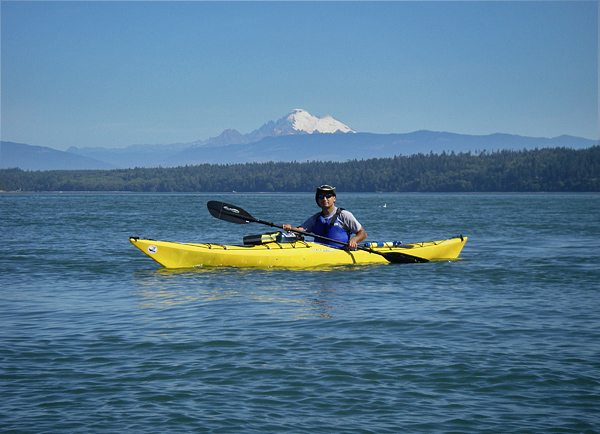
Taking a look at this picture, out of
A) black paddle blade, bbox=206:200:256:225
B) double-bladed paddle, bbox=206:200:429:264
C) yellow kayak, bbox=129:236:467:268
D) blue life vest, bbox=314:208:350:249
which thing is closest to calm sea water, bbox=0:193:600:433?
yellow kayak, bbox=129:236:467:268

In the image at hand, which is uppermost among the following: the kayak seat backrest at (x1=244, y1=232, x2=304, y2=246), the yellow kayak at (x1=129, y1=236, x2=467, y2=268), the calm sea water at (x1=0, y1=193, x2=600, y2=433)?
the kayak seat backrest at (x1=244, y1=232, x2=304, y2=246)

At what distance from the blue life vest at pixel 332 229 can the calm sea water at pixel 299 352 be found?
759mm

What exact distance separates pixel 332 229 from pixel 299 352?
7103 mm

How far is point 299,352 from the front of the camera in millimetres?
7832

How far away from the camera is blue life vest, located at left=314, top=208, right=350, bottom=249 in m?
14.6

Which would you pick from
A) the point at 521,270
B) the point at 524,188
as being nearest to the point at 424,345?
the point at 521,270

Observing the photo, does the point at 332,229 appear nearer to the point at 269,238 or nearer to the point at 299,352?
the point at 269,238

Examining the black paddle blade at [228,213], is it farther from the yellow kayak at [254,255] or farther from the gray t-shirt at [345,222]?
the gray t-shirt at [345,222]

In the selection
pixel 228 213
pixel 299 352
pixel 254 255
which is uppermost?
pixel 228 213

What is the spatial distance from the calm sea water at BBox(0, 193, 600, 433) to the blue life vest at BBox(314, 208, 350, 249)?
2.49 feet

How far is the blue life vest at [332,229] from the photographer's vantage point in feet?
48.0

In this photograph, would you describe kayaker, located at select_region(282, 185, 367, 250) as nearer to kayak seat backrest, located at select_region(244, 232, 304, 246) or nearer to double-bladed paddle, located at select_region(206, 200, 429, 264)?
kayak seat backrest, located at select_region(244, 232, 304, 246)

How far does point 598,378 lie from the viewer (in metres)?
6.84

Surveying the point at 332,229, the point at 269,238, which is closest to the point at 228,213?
the point at 269,238
